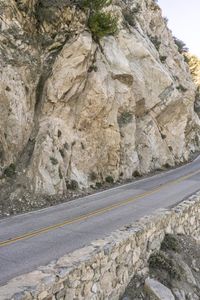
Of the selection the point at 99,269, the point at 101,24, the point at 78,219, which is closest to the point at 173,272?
the point at 99,269

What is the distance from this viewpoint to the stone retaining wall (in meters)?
7.70

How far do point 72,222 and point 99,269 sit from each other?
17.8ft

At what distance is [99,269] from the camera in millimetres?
9625

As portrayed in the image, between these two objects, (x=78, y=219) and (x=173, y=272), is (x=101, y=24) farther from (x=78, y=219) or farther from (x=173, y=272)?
(x=173, y=272)

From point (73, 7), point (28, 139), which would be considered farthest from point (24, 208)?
point (73, 7)

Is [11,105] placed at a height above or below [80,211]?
above

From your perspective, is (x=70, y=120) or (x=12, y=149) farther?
(x=70, y=120)

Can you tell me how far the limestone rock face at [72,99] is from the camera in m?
19.4

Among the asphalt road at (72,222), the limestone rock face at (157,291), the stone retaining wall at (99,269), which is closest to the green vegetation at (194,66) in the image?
the asphalt road at (72,222)

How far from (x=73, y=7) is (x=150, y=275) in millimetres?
17277

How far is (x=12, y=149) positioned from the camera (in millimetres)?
18812

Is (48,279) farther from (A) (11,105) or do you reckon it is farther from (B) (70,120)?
(B) (70,120)

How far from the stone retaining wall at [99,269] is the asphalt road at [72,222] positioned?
1309 millimetres

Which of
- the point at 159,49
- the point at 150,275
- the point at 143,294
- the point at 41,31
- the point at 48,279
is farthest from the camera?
the point at 159,49
